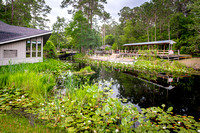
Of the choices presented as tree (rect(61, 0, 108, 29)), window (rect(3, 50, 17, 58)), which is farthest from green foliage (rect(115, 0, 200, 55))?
window (rect(3, 50, 17, 58))

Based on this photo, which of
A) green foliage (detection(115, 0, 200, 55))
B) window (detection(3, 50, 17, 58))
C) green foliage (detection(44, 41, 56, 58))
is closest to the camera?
window (detection(3, 50, 17, 58))

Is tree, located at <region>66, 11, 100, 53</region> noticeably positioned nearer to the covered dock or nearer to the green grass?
the covered dock

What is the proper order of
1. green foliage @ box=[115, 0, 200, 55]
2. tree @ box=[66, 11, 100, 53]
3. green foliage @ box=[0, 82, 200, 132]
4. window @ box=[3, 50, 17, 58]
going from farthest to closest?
1. tree @ box=[66, 11, 100, 53]
2. green foliage @ box=[115, 0, 200, 55]
3. window @ box=[3, 50, 17, 58]
4. green foliage @ box=[0, 82, 200, 132]

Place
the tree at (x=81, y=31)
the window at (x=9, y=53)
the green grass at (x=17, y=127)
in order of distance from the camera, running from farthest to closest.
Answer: the tree at (x=81, y=31)
the window at (x=9, y=53)
the green grass at (x=17, y=127)

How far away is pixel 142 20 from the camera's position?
35156 millimetres

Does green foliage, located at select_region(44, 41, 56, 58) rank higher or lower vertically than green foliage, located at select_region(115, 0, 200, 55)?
lower

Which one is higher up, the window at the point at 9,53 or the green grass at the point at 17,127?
the window at the point at 9,53

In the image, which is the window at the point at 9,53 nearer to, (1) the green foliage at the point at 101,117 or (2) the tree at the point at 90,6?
(1) the green foliage at the point at 101,117

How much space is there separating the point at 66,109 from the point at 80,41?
2847 cm

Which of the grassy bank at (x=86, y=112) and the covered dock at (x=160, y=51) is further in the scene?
the covered dock at (x=160, y=51)

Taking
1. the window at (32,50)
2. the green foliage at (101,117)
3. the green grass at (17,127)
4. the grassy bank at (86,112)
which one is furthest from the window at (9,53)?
the green grass at (17,127)

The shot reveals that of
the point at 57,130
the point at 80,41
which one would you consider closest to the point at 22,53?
the point at 57,130

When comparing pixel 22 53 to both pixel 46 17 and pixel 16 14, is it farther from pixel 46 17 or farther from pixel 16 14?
pixel 46 17

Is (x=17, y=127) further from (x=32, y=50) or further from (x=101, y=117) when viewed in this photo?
(x=32, y=50)
